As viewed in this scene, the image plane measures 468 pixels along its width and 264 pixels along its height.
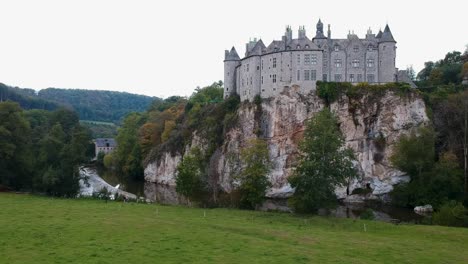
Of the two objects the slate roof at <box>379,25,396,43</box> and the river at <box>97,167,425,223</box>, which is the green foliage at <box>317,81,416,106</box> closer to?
the slate roof at <box>379,25,396,43</box>

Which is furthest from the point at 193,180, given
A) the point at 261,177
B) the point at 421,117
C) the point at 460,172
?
the point at 421,117

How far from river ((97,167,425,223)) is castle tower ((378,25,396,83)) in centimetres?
2279

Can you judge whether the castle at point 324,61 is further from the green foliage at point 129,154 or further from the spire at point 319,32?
the green foliage at point 129,154

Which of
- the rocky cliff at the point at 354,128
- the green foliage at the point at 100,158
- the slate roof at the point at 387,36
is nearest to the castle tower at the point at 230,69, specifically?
the rocky cliff at the point at 354,128

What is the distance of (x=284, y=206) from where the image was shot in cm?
5838

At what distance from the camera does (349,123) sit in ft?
237

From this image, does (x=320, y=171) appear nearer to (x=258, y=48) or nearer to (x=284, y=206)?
(x=284, y=206)

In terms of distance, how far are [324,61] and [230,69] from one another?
743 inches

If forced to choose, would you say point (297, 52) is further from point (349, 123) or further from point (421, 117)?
point (421, 117)

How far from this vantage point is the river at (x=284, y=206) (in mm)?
49531

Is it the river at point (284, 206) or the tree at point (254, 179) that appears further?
the river at point (284, 206)

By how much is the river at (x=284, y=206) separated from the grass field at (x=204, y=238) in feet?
30.8

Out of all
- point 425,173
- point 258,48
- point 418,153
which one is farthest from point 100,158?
point 425,173

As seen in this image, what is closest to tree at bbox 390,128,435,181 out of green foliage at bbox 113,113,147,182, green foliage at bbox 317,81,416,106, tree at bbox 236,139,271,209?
green foliage at bbox 317,81,416,106
